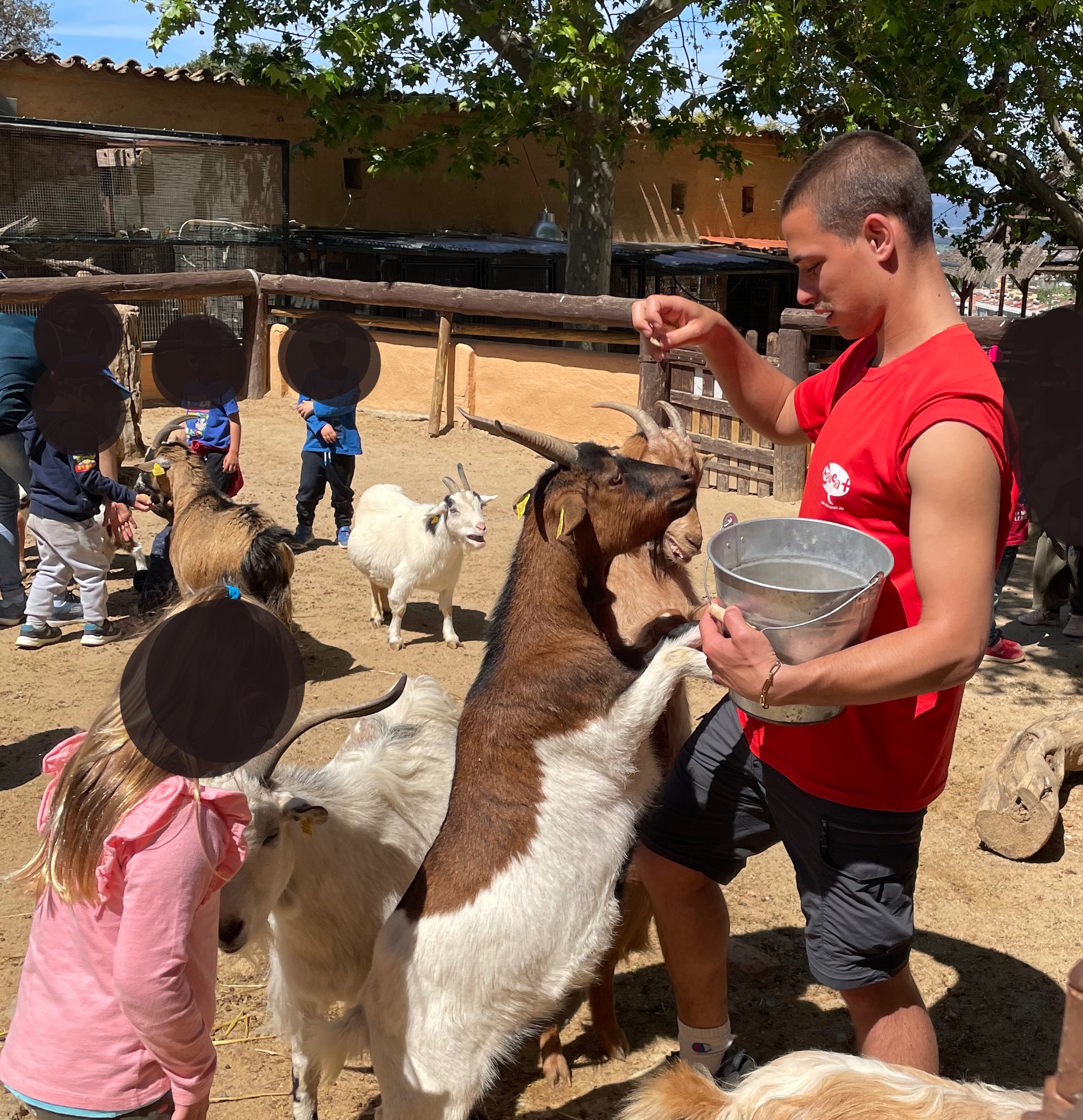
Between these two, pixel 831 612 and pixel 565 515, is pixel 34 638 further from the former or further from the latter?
pixel 831 612

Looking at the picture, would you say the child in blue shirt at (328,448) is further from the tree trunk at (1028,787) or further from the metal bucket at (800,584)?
the metal bucket at (800,584)

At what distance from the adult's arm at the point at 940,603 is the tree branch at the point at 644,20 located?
12.6m

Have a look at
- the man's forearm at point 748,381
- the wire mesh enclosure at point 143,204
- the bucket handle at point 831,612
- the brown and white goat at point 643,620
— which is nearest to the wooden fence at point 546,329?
the wire mesh enclosure at point 143,204

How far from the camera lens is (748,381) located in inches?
107

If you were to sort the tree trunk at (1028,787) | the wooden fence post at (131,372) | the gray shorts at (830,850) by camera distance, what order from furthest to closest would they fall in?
the wooden fence post at (131,372), the tree trunk at (1028,787), the gray shorts at (830,850)

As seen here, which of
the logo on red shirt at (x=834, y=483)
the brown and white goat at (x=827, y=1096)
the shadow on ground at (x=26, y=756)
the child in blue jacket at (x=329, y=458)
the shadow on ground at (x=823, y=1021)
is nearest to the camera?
the brown and white goat at (x=827, y=1096)

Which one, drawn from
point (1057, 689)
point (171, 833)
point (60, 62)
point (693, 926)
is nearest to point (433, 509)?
point (1057, 689)

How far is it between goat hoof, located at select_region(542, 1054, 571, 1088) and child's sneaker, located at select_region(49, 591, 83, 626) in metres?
4.86

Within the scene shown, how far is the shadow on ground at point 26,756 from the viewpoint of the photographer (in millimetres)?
5059

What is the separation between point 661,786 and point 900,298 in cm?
140

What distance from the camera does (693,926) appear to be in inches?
106

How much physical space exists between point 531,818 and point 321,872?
0.61m

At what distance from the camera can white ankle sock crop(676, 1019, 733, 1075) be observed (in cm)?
278

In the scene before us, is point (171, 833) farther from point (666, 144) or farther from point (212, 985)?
point (666, 144)
